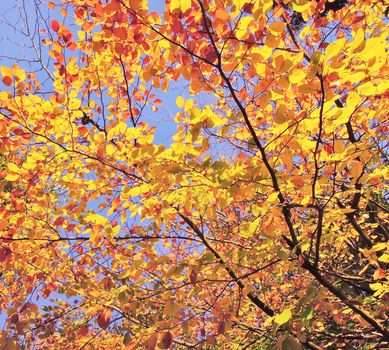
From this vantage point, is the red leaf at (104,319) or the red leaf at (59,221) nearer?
the red leaf at (104,319)

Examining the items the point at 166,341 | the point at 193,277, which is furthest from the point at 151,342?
the point at 193,277

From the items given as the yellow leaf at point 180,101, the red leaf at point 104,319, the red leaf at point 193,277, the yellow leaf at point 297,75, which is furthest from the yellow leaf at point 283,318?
the yellow leaf at point 180,101

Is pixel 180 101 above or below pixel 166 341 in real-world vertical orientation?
above

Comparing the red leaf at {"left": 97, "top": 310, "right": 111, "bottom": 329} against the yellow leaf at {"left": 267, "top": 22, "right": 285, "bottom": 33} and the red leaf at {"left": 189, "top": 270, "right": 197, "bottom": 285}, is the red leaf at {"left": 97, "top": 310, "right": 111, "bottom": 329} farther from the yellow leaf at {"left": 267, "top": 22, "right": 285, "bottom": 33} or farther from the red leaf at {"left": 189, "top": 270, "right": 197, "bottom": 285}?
the yellow leaf at {"left": 267, "top": 22, "right": 285, "bottom": 33}

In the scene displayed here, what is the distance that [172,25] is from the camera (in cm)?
188

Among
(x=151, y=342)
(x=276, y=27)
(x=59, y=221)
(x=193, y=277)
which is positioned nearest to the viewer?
(x=276, y=27)

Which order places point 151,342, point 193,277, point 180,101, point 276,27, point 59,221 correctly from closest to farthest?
point 276,27
point 151,342
point 193,277
point 180,101
point 59,221

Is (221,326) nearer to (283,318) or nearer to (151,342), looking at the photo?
(151,342)

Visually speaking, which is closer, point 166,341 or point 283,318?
point 283,318

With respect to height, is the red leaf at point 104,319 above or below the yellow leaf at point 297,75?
below

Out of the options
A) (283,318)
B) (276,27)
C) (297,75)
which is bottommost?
(283,318)

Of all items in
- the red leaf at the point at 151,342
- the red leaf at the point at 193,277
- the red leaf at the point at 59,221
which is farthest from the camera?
the red leaf at the point at 59,221

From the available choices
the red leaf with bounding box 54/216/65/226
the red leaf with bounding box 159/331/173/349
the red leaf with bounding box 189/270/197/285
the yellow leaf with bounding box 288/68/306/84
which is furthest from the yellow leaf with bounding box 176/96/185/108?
the red leaf with bounding box 54/216/65/226

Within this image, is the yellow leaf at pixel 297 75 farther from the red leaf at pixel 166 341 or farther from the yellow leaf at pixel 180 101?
the red leaf at pixel 166 341
